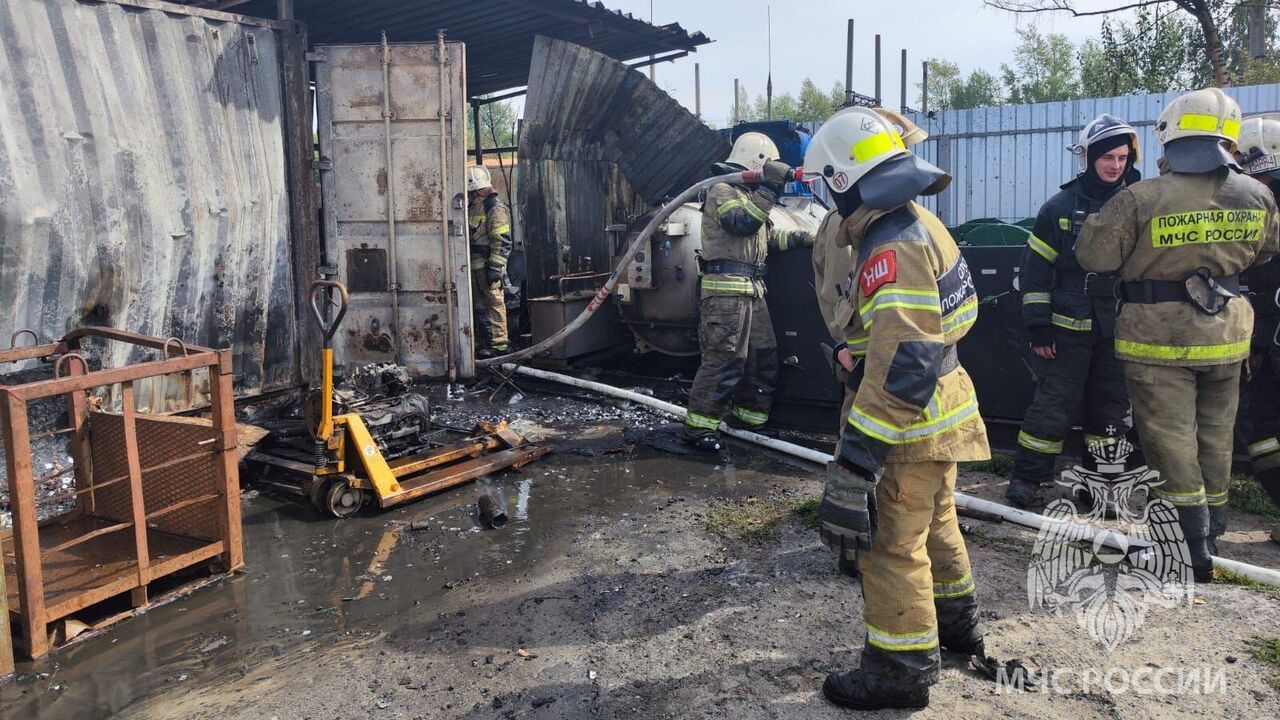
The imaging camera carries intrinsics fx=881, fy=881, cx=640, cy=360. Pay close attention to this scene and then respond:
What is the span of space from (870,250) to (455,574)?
2.43 metres

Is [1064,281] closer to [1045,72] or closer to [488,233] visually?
[488,233]

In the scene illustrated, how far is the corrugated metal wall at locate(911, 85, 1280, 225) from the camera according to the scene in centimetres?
1492

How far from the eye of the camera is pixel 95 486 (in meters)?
3.24

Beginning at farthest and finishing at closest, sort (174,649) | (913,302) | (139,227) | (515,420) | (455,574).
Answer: (515,420) → (139,227) → (455,574) → (174,649) → (913,302)

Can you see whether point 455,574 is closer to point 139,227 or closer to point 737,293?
point 737,293

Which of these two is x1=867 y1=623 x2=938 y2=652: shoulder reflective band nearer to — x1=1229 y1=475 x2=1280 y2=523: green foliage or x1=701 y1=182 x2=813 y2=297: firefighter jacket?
x1=1229 y1=475 x2=1280 y2=523: green foliage

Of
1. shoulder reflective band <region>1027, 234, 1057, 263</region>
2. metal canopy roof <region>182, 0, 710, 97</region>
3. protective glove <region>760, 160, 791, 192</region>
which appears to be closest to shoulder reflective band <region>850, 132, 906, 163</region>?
shoulder reflective band <region>1027, 234, 1057, 263</region>

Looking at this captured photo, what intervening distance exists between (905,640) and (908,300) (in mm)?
1040

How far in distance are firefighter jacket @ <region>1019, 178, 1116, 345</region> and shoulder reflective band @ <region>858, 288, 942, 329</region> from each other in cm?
224

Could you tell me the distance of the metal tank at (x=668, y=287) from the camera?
7340 millimetres

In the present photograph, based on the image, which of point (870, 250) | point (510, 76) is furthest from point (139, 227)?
→ point (510, 76)

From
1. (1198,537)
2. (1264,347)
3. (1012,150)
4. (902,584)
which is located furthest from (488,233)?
(1012,150)

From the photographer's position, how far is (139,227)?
5.66 meters

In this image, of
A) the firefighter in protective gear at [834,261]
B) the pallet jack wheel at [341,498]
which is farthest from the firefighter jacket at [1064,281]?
the pallet jack wheel at [341,498]
